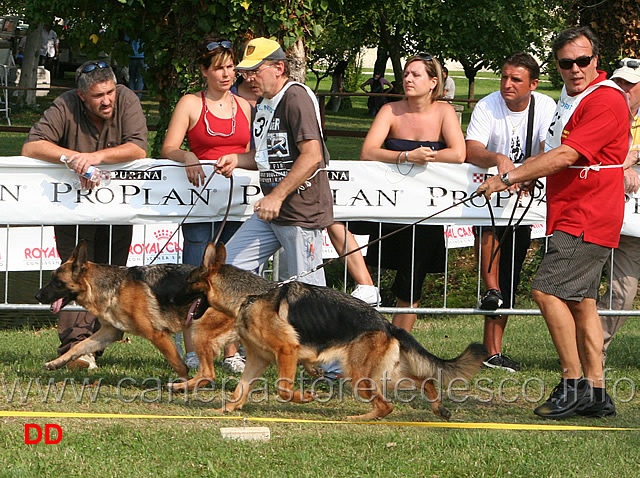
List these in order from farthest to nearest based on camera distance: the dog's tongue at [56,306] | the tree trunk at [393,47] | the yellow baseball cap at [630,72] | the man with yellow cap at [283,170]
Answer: the tree trunk at [393,47] < the yellow baseball cap at [630,72] < the dog's tongue at [56,306] < the man with yellow cap at [283,170]

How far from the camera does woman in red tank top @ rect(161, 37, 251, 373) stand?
6.42 meters

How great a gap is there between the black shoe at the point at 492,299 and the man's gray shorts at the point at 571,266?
1328 millimetres

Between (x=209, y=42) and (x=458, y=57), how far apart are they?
79.8 feet

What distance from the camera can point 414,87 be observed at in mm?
6523

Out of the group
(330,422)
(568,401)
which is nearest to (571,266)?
(568,401)

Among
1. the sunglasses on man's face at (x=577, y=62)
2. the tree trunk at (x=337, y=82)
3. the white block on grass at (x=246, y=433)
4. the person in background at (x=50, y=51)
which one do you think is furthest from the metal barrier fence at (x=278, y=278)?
the person in background at (x=50, y=51)

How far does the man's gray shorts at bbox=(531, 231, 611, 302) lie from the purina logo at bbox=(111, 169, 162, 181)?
3.01 m

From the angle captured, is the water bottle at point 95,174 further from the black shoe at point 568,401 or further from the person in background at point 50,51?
the person in background at point 50,51

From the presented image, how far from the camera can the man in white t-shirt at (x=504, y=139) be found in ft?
21.8

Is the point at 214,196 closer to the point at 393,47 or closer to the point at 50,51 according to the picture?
the point at 393,47

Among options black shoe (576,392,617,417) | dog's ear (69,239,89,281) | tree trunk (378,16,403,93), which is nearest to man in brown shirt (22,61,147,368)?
dog's ear (69,239,89,281)

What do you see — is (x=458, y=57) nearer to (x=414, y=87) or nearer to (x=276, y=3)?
(x=276, y=3)

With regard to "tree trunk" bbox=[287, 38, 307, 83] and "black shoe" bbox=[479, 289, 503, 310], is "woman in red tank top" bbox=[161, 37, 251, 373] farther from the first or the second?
"tree trunk" bbox=[287, 38, 307, 83]

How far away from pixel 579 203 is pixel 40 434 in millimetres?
3373
